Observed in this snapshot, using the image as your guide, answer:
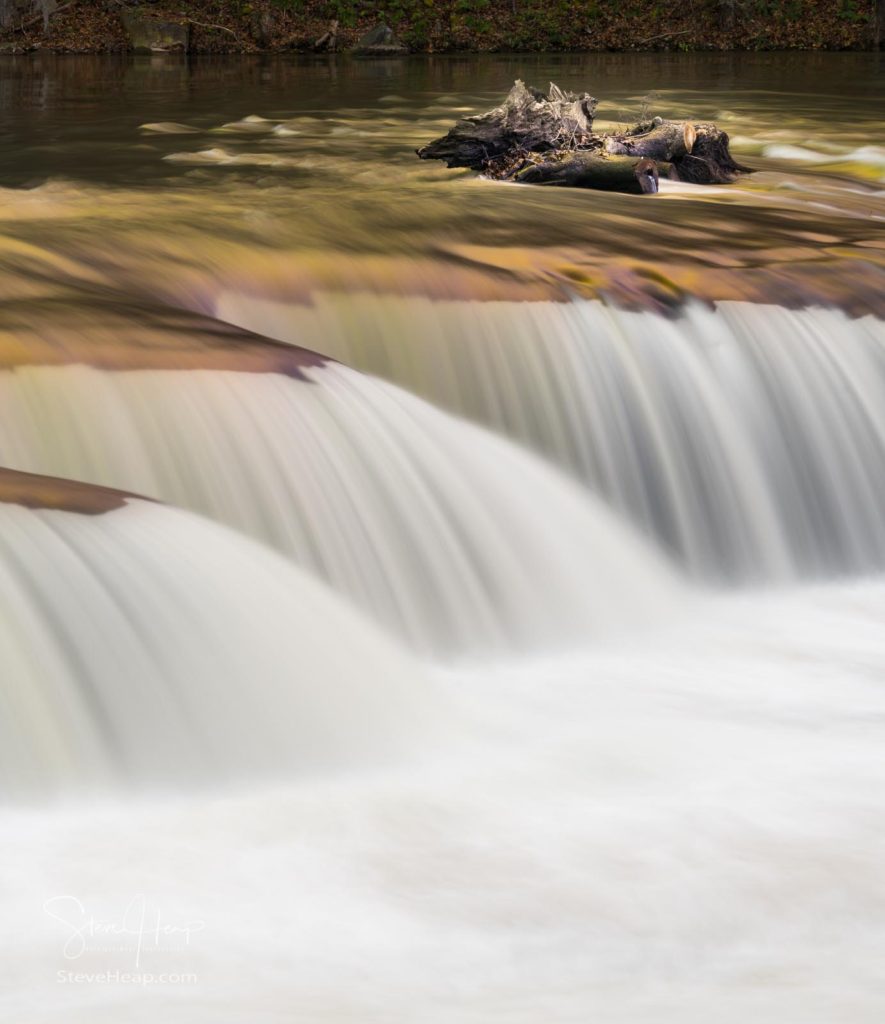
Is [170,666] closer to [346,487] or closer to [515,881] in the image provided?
[515,881]

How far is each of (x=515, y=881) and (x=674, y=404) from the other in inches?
118

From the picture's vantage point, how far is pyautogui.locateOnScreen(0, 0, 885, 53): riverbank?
28391 mm

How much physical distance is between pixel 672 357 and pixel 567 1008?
3.66 m

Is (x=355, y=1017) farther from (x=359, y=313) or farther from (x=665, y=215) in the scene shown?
(x=665, y=215)

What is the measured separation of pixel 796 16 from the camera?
96.6 ft

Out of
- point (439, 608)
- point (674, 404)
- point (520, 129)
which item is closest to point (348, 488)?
point (439, 608)

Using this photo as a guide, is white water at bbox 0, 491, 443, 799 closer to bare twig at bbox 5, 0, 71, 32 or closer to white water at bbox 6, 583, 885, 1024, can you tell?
white water at bbox 6, 583, 885, 1024

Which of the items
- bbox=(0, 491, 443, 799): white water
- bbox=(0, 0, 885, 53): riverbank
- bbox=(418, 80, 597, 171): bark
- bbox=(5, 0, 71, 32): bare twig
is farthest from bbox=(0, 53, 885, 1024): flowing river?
bbox=(5, 0, 71, 32): bare twig

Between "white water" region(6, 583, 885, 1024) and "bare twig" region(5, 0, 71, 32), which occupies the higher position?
"bare twig" region(5, 0, 71, 32)

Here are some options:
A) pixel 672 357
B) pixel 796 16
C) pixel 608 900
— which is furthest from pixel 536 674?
pixel 796 16

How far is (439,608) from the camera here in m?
4.70

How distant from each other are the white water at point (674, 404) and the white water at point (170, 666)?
5.91ft

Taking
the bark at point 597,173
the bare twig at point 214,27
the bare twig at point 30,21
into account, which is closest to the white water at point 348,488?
the bark at point 597,173

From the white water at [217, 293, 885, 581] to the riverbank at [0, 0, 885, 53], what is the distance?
922 inches
